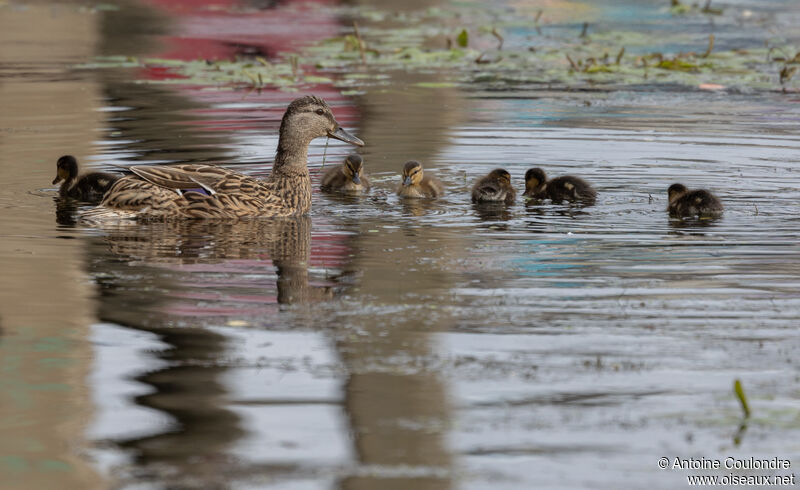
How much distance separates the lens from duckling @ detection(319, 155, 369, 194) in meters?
9.42

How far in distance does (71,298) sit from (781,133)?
7278 millimetres

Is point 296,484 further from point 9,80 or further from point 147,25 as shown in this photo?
point 147,25

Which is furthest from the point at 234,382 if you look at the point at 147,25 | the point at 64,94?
the point at 147,25

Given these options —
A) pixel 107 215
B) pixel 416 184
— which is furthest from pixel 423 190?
pixel 107 215

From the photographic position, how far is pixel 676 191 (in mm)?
8430

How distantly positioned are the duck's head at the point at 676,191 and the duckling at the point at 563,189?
1.65 ft

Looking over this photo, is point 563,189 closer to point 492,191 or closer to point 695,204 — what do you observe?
point 492,191

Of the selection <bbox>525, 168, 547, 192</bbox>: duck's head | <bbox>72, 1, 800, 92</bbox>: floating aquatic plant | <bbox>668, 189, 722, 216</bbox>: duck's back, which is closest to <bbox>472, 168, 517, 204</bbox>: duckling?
<bbox>525, 168, 547, 192</bbox>: duck's head

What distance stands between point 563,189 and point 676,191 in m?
0.72

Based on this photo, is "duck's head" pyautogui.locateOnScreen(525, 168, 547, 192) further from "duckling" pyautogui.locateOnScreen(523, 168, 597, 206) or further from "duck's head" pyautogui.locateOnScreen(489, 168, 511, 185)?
"duck's head" pyautogui.locateOnScreen(489, 168, 511, 185)

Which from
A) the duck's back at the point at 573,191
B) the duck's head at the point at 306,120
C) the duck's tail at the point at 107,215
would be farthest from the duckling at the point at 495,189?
the duck's tail at the point at 107,215

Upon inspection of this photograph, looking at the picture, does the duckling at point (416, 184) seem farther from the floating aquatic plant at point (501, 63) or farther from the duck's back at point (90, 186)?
the floating aquatic plant at point (501, 63)

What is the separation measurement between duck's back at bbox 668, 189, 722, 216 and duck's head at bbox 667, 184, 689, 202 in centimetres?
9

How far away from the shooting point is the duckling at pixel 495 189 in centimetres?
885
